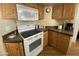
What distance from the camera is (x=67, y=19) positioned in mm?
831

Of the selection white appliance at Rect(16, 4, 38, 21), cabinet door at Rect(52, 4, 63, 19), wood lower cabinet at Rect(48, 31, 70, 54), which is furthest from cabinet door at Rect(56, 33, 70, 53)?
white appliance at Rect(16, 4, 38, 21)

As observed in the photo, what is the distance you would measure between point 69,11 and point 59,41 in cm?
30

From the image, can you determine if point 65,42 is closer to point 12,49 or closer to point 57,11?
point 57,11

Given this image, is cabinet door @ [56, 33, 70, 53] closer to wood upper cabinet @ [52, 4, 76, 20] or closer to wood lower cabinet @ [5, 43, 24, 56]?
wood upper cabinet @ [52, 4, 76, 20]

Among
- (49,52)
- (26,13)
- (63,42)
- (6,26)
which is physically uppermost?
(26,13)

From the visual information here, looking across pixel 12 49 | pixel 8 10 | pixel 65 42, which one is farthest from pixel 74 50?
pixel 8 10

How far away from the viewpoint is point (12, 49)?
0.80 metres

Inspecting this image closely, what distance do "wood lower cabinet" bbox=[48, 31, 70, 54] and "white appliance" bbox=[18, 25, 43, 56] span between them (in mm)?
103

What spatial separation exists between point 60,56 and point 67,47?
117mm

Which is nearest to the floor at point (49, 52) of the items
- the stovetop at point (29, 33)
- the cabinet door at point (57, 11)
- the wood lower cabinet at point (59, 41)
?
the wood lower cabinet at point (59, 41)

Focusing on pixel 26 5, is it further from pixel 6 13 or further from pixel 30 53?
pixel 30 53

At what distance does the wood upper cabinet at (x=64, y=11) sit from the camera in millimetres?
797

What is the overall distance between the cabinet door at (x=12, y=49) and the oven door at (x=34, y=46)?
0.26ft

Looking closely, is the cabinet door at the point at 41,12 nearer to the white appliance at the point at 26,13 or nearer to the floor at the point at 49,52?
the white appliance at the point at 26,13
